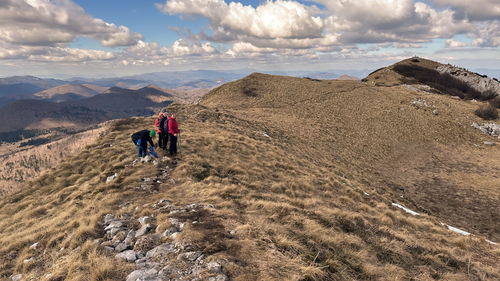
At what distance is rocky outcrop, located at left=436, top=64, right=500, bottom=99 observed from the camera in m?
107

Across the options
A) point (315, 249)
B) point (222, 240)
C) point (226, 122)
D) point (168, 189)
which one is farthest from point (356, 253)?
point (226, 122)

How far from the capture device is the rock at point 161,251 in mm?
8777

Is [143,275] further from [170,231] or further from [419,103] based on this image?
[419,103]

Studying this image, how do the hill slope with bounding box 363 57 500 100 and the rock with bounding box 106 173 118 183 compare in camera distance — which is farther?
the hill slope with bounding box 363 57 500 100

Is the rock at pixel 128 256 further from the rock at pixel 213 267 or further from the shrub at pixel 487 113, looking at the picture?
the shrub at pixel 487 113

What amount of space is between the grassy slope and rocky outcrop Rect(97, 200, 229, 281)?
0.52 metres

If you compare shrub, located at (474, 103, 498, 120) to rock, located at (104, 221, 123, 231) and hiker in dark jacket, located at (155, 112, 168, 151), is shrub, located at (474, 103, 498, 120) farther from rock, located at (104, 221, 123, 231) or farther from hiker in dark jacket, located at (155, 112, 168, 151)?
rock, located at (104, 221, 123, 231)

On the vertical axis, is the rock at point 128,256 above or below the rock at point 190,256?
below

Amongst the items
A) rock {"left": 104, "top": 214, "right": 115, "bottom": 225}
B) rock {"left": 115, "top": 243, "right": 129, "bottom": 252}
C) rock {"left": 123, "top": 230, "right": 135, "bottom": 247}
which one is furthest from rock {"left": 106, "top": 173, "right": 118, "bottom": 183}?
rock {"left": 115, "top": 243, "right": 129, "bottom": 252}

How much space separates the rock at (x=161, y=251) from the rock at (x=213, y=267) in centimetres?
166

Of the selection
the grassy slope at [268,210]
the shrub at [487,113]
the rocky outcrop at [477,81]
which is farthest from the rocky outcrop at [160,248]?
the rocky outcrop at [477,81]

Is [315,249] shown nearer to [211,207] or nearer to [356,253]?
[356,253]

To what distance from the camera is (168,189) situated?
14922 millimetres

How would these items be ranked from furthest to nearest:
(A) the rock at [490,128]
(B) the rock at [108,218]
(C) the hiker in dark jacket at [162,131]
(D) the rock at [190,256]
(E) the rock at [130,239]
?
(A) the rock at [490,128] < (C) the hiker in dark jacket at [162,131] < (B) the rock at [108,218] < (E) the rock at [130,239] < (D) the rock at [190,256]
